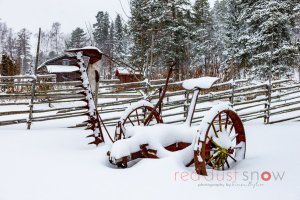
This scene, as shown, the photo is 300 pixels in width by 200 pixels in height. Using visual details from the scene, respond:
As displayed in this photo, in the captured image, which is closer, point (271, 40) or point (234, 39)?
point (271, 40)

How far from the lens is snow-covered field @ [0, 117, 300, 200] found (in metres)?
2.24

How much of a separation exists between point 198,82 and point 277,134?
9.41 ft

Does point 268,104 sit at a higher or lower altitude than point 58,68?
lower

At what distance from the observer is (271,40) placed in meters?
14.7

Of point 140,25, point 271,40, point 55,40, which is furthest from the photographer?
point 55,40

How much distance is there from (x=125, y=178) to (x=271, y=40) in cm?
1451

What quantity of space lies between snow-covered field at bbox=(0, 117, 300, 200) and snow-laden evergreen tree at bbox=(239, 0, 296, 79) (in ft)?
41.5

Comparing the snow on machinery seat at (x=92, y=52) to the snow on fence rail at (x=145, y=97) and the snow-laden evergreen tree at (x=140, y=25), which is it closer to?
the snow on fence rail at (x=145, y=97)

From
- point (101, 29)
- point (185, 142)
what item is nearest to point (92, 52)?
point (185, 142)

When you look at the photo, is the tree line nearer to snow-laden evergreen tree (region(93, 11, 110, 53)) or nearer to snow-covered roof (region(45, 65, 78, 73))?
snow-covered roof (region(45, 65, 78, 73))

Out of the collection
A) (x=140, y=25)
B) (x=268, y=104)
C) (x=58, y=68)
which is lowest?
(x=268, y=104)

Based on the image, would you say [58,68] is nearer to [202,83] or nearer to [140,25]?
[140,25]

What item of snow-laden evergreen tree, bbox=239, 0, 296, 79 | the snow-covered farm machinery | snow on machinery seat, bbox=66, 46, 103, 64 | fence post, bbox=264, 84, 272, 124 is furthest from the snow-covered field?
snow-laden evergreen tree, bbox=239, 0, 296, 79

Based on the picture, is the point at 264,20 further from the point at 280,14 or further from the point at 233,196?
the point at 233,196
